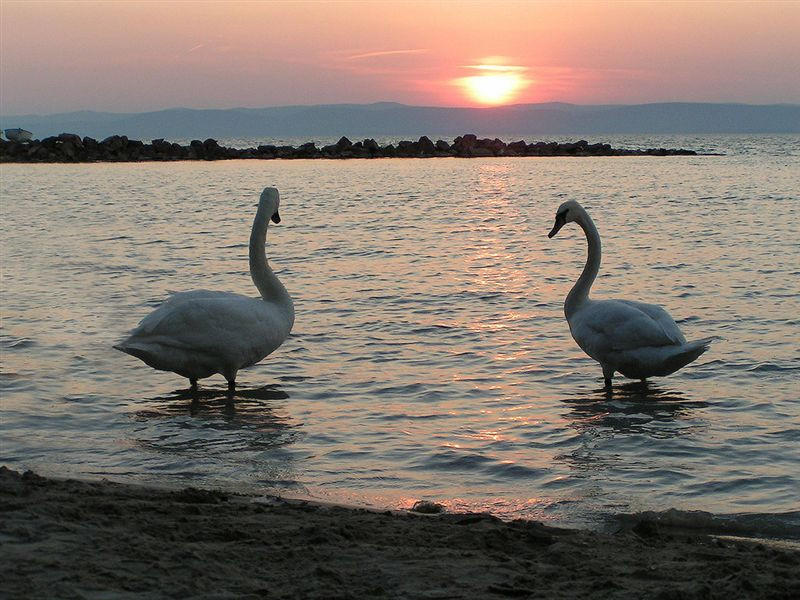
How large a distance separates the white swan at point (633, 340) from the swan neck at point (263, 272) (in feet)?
8.37

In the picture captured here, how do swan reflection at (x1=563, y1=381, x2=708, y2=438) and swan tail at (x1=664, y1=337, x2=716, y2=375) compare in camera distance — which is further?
swan tail at (x1=664, y1=337, x2=716, y2=375)

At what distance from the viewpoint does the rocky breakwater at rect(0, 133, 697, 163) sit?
6425 cm

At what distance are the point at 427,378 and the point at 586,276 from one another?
5.91ft

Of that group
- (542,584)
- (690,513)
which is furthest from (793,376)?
(542,584)

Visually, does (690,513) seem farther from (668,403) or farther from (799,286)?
(799,286)

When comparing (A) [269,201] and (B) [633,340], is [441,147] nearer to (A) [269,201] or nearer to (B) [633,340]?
(A) [269,201]

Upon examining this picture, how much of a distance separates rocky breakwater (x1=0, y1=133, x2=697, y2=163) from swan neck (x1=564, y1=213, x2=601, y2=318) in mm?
57652

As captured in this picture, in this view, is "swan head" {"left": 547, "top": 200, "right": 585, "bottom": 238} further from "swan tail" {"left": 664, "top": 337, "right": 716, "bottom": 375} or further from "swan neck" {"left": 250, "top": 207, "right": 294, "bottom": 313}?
"swan neck" {"left": 250, "top": 207, "right": 294, "bottom": 313}

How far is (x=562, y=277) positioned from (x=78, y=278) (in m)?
7.28

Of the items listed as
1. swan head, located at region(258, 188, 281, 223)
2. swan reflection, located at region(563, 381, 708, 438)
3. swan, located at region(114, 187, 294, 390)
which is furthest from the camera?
swan head, located at region(258, 188, 281, 223)

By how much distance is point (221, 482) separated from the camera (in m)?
6.14

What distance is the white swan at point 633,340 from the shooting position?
27.4ft

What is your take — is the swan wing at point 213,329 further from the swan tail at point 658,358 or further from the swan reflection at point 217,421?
the swan tail at point 658,358

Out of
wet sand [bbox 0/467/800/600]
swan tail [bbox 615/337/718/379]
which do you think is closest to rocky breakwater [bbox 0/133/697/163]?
swan tail [bbox 615/337/718/379]
